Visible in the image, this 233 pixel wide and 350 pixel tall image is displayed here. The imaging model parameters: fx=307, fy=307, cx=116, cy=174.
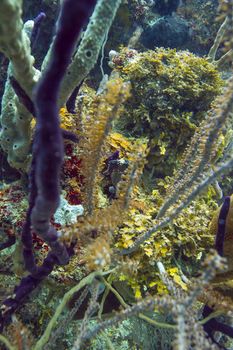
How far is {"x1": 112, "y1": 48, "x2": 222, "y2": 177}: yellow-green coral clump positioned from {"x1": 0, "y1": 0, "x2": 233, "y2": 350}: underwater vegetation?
0.05 feet

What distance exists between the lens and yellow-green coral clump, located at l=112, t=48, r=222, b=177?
13.0 feet

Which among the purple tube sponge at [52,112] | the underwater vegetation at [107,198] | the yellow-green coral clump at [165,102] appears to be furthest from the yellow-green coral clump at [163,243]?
the purple tube sponge at [52,112]

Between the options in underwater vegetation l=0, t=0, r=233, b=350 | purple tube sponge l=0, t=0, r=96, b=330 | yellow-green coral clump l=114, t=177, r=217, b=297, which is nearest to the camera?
purple tube sponge l=0, t=0, r=96, b=330

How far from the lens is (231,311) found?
77.2 inches

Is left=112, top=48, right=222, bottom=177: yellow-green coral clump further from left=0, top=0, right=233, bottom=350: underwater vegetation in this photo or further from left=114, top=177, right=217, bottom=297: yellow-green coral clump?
left=114, top=177, right=217, bottom=297: yellow-green coral clump

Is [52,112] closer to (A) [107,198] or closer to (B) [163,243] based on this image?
(B) [163,243]

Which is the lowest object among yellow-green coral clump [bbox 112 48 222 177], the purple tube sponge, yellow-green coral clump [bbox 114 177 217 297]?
yellow-green coral clump [bbox 114 177 217 297]

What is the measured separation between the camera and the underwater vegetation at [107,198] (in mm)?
1377

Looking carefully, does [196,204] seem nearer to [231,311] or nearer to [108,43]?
[231,311]

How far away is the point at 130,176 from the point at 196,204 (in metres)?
1.81

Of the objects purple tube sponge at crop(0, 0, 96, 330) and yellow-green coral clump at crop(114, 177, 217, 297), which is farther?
yellow-green coral clump at crop(114, 177, 217, 297)

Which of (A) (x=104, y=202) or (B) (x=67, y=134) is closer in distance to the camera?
(B) (x=67, y=134)

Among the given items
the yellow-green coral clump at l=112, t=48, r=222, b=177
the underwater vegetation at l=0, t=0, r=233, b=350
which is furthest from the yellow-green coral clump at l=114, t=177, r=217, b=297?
the yellow-green coral clump at l=112, t=48, r=222, b=177

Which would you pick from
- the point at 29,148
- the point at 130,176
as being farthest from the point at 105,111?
the point at 29,148
